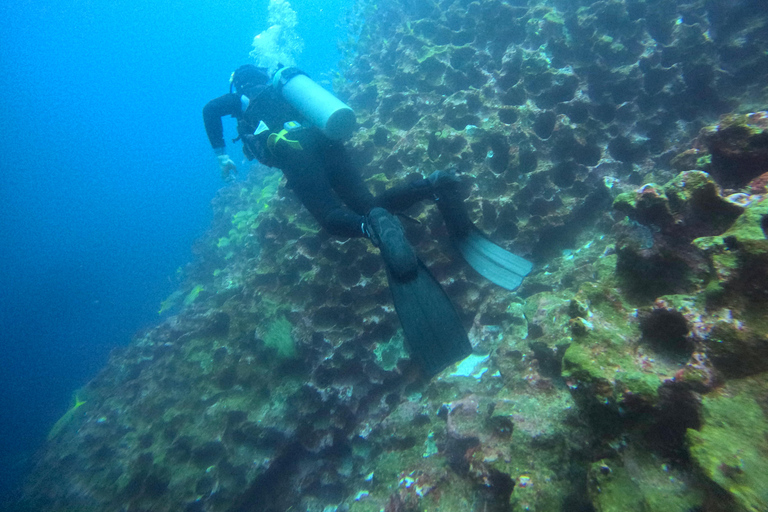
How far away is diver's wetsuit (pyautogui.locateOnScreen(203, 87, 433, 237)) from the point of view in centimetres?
383

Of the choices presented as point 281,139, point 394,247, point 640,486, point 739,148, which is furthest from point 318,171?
point 739,148

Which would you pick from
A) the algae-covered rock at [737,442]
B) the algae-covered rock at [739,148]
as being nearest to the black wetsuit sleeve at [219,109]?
the algae-covered rock at [739,148]

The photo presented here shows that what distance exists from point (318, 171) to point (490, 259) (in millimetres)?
2625

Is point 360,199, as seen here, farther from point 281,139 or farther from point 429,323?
point 429,323

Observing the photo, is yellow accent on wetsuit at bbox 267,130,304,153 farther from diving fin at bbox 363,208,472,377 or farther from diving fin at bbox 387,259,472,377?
diving fin at bbox 387,259,472,377

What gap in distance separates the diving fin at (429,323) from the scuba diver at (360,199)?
0.03ft

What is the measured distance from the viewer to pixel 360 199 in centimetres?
434

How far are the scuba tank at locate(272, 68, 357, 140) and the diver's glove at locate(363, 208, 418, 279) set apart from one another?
1.70 meters

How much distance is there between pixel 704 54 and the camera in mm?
5000

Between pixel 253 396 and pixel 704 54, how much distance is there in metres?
9.35

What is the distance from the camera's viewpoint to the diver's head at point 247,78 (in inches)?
211

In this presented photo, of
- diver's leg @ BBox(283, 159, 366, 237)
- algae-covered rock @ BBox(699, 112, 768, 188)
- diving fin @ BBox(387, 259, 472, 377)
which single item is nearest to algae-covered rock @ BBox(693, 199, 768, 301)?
algae-covered rock @ BBox(699, 112, 768, 188)

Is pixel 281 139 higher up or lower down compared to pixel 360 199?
higher up

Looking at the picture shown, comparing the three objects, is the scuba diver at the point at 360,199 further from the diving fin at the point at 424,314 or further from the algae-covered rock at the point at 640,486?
the algae-covered rock at the point at 640,486
